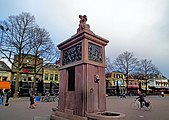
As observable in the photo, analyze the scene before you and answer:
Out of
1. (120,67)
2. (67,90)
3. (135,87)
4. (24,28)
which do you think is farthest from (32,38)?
(135,87)

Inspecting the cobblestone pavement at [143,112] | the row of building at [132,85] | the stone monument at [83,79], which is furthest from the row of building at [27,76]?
the stone monument at [83,79]

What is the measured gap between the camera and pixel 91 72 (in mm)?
6551

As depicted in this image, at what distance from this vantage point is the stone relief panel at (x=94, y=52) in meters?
A: 6.81

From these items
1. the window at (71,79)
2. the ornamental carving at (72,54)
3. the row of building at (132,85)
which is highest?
the ornamental carving at (72,54)

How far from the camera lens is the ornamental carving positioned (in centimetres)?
694

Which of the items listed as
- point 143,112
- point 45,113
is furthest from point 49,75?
point 143,112

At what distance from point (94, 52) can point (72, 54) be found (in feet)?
3.66

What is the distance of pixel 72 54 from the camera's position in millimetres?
7453

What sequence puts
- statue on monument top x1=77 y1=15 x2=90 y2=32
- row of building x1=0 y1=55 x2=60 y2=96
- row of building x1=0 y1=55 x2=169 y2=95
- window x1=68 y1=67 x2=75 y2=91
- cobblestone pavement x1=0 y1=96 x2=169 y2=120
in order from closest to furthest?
window x1=68 y1=67 x2=75 y2=91
statue on monument top x1=77 y1=15 x2=90 y2=32
cobblestone pavement x1=0 y1=96 x2=169 y2=120
row of building x1=0 y1=55 x2=169 y2=95
row of building x1=0 y1=55 x2=60 y2=96

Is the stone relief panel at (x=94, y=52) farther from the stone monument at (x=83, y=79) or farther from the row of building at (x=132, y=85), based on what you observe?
the row of building at (x=132, y=85)

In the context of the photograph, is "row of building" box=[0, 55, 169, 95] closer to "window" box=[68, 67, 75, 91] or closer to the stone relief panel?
"window" box=[68, 67, 75, 91]

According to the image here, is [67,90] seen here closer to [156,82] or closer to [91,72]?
[91,72]

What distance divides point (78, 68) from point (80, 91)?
39.4 inches

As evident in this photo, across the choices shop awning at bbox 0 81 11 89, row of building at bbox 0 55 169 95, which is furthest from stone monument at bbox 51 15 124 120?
shop awning at bbox 0 81 11 89
